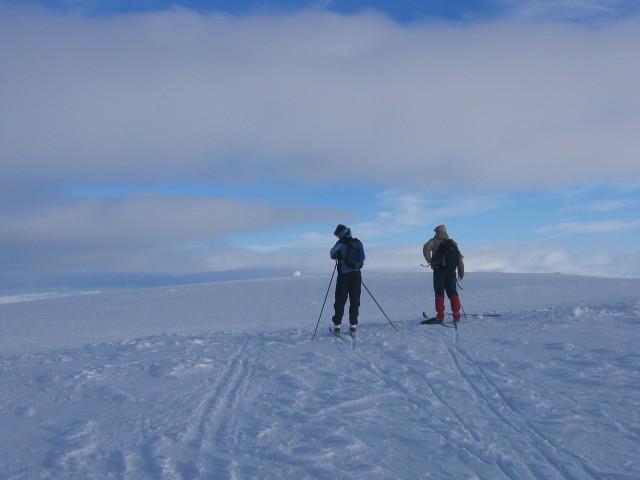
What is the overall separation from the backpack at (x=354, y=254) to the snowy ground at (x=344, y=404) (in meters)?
1.46

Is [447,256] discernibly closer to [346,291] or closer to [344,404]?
[346,291]

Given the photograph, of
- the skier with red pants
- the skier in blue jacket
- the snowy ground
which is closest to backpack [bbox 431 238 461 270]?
the skier with red pants

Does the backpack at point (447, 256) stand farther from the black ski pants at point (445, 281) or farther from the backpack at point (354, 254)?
the backpack at point (354, 254)

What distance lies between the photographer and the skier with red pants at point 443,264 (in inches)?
494

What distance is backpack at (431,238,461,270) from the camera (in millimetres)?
12555

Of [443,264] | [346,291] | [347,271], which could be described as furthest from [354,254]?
[443,264]

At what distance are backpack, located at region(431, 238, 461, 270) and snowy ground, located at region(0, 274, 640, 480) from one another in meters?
1.32

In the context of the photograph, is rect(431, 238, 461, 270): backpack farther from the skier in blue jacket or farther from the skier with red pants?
the skier in blue jacket

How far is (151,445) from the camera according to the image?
5.85m

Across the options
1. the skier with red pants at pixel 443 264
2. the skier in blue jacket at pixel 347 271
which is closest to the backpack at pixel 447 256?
the skier with red pants at pixel 443 264

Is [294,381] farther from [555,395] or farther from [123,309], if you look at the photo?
[123,309]

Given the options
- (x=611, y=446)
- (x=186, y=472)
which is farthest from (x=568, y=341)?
(x=186, y=472)

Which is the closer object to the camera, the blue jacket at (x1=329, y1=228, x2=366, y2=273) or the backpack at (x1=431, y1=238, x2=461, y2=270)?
the blue jacket at (x1=329, y1=228, x2=366, y2=273)

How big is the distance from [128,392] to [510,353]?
18.8 ft
